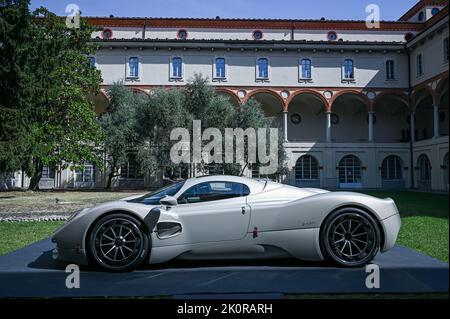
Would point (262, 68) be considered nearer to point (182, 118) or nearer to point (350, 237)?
point (182, 118)

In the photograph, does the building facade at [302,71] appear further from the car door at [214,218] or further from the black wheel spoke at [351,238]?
the car door at [214,218]

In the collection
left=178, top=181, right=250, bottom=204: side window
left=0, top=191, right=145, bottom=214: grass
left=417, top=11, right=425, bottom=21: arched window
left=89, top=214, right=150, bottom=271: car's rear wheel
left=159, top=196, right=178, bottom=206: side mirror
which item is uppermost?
left=417, top=11, right=425, bottom=21: arched window

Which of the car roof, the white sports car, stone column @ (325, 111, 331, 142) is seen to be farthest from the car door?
stone column @ (325, 111, 331, 142)

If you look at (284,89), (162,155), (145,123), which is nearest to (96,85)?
(145,123)

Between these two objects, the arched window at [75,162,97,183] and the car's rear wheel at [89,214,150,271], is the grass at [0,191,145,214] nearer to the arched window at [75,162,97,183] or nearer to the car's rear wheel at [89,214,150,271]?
the car's rear wheel at [89,214,150,271]

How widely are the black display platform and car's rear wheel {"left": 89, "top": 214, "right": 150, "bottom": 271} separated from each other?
137 millimetres

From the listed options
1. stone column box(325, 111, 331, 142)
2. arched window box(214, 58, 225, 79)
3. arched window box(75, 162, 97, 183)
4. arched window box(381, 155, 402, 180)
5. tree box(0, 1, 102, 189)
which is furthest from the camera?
stone column box(325, 111, 331, 142)

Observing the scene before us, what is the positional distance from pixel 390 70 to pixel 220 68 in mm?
14782

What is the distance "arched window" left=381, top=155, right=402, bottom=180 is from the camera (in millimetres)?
30017

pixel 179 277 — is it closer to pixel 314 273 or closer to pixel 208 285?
pixel 208 285

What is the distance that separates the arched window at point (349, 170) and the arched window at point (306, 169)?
2.21 m

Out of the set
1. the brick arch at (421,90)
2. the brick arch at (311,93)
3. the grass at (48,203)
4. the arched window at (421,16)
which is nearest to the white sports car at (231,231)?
the grass at (48,203)

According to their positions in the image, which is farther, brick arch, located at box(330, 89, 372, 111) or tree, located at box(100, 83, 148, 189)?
brick arch, located at box(330, 89, 372, 111)

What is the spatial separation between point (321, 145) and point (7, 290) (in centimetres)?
2893
